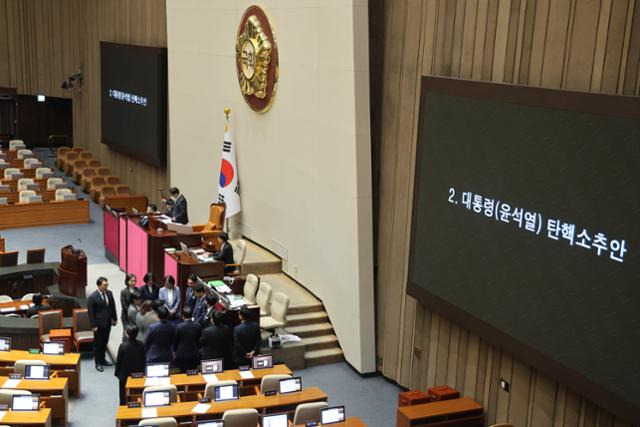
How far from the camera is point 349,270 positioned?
41.9 feet

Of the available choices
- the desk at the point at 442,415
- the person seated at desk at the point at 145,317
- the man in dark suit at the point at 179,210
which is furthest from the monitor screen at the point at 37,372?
the man in dark suit at the point at 179,210

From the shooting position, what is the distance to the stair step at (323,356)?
514 inches

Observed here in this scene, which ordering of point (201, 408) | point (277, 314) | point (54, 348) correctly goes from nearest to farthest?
point (201, 408) → point (54, 348) → point (277, 314)

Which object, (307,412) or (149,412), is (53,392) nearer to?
(149,412)

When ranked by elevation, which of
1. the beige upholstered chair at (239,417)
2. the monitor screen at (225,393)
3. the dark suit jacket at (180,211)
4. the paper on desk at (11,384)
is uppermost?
the dark suit jacket at (180,211)

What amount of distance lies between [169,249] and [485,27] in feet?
24.0

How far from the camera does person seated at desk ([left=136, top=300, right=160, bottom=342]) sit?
11.9 m

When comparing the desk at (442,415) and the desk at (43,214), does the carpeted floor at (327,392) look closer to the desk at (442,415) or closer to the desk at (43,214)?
the desk at (442,415)

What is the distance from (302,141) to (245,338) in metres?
3.78

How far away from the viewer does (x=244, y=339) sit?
1176 centimetres

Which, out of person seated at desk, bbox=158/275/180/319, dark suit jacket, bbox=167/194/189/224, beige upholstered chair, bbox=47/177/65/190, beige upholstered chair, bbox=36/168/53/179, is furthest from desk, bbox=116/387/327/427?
beige upholstered chair, bbox=36/168/53/179

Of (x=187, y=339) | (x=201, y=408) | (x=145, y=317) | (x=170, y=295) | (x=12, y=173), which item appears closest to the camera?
(x=201, y=408)

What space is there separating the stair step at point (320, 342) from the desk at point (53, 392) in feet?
12.5

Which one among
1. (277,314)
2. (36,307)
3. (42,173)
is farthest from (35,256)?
(42,173)
